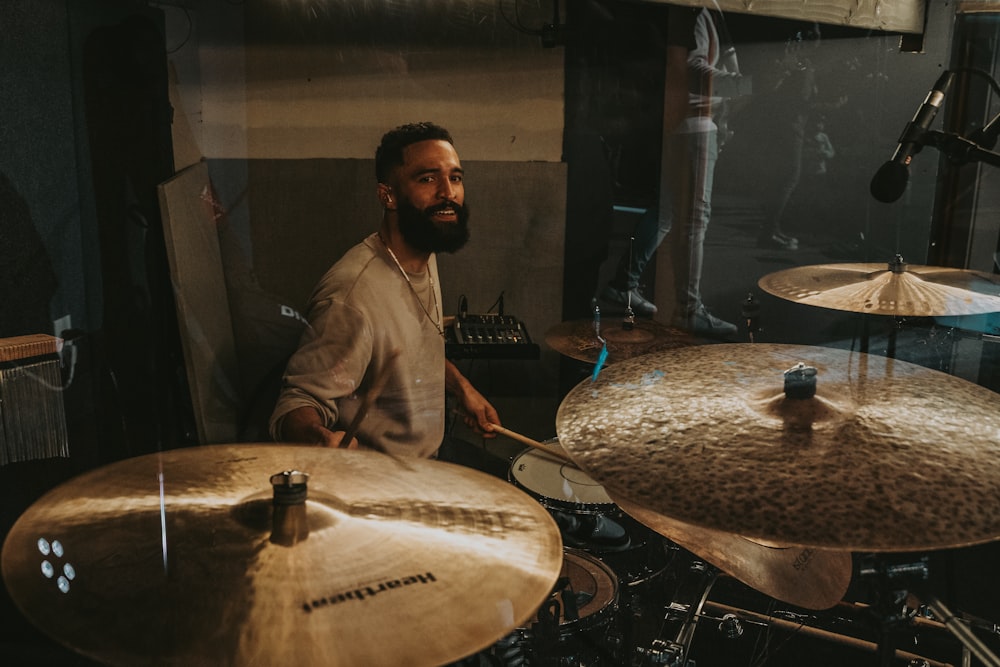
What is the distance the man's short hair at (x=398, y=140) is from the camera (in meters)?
1.00

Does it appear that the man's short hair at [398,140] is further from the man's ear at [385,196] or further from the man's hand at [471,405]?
the man's hand at [471,405]

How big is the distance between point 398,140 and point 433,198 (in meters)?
0.09

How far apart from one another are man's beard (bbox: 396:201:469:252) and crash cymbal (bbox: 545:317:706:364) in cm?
22

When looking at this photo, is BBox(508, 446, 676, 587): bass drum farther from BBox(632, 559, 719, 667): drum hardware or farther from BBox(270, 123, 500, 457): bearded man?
BBox(270, 123, 500, 457): bearded man

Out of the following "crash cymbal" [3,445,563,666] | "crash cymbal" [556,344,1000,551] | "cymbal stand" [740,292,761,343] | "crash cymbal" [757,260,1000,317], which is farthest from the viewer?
"cymbal stand" [740,292,761,343]

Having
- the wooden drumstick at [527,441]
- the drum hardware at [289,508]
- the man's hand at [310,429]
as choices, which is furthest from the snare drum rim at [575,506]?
the drum hardware at [289,508]

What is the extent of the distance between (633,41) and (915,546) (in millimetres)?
766

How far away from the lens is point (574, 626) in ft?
4.00

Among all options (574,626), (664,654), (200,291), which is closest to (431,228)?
(200,291)

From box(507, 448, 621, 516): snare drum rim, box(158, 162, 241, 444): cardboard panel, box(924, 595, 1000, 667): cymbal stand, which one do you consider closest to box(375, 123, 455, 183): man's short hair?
box(158, 162, 241, 444): cardboard panel

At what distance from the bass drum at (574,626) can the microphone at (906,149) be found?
2.65 feet

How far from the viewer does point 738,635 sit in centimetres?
151

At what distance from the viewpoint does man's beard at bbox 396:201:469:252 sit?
103cm

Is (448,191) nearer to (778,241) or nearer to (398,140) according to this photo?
(398,140)
